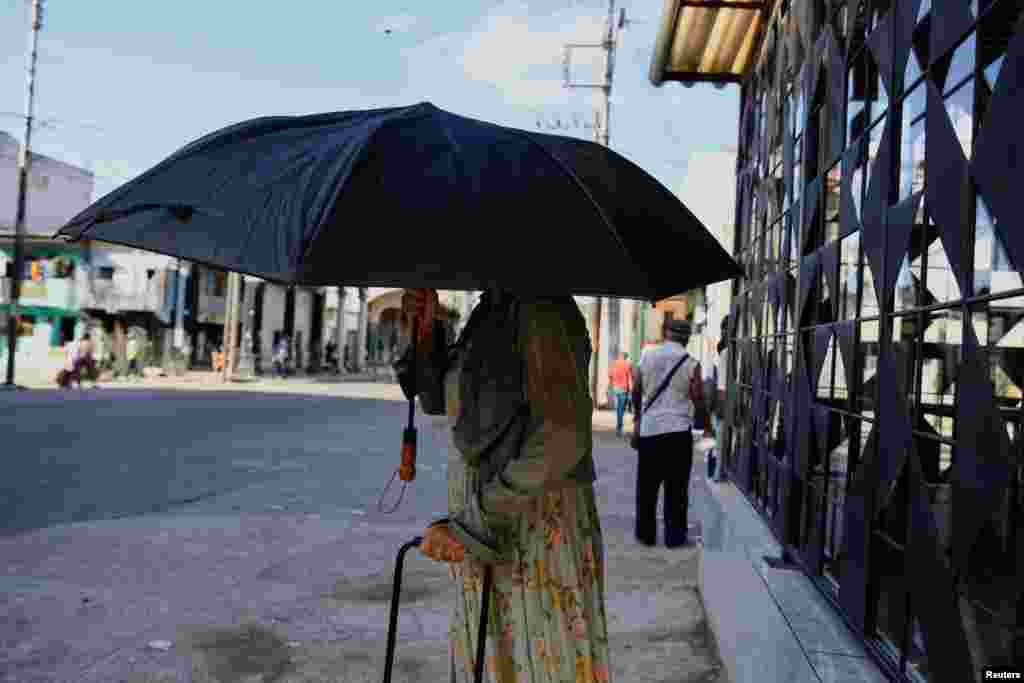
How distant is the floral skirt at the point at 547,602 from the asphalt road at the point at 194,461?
586 cm

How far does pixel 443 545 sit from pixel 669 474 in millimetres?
5142

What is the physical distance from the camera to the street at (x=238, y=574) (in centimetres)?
450

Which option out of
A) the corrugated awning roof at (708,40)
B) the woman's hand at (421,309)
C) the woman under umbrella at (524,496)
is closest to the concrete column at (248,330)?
the corrugated awning roof at (708,40)

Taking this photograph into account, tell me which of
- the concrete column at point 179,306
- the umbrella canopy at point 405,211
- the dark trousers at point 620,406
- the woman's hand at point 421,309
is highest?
the concrete column at point 179,306

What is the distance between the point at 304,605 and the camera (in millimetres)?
5434

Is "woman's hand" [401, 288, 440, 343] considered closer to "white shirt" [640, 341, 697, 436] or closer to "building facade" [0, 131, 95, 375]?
"white shirt" [640, 341, 697, 436]

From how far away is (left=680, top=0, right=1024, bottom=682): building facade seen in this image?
7.77 ft

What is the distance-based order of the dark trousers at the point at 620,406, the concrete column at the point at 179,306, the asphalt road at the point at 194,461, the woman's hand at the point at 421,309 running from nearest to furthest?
1. the woman's hand at the point at 421,309
2. the asphalt road at the point at 194,461
3. the dark trousers at the point at 620,406
4. the concrete column at the point at 179,306

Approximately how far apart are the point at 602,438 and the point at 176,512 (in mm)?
11239

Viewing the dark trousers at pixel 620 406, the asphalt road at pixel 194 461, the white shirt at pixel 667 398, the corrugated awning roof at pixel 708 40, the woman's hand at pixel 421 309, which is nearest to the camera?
the woman's hand at pixel 421 309

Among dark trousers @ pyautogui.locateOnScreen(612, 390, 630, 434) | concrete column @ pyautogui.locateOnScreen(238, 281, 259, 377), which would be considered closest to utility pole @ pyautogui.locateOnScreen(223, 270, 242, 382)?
concrete column @ pyautogui.locateOnScreen(238, 281, 259, 377)

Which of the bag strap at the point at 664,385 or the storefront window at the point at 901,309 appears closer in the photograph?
the storefront window at the point at 901,309

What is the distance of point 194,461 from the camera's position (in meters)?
11.9

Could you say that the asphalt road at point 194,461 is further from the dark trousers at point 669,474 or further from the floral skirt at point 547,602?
the floral skirt at point 547,602
